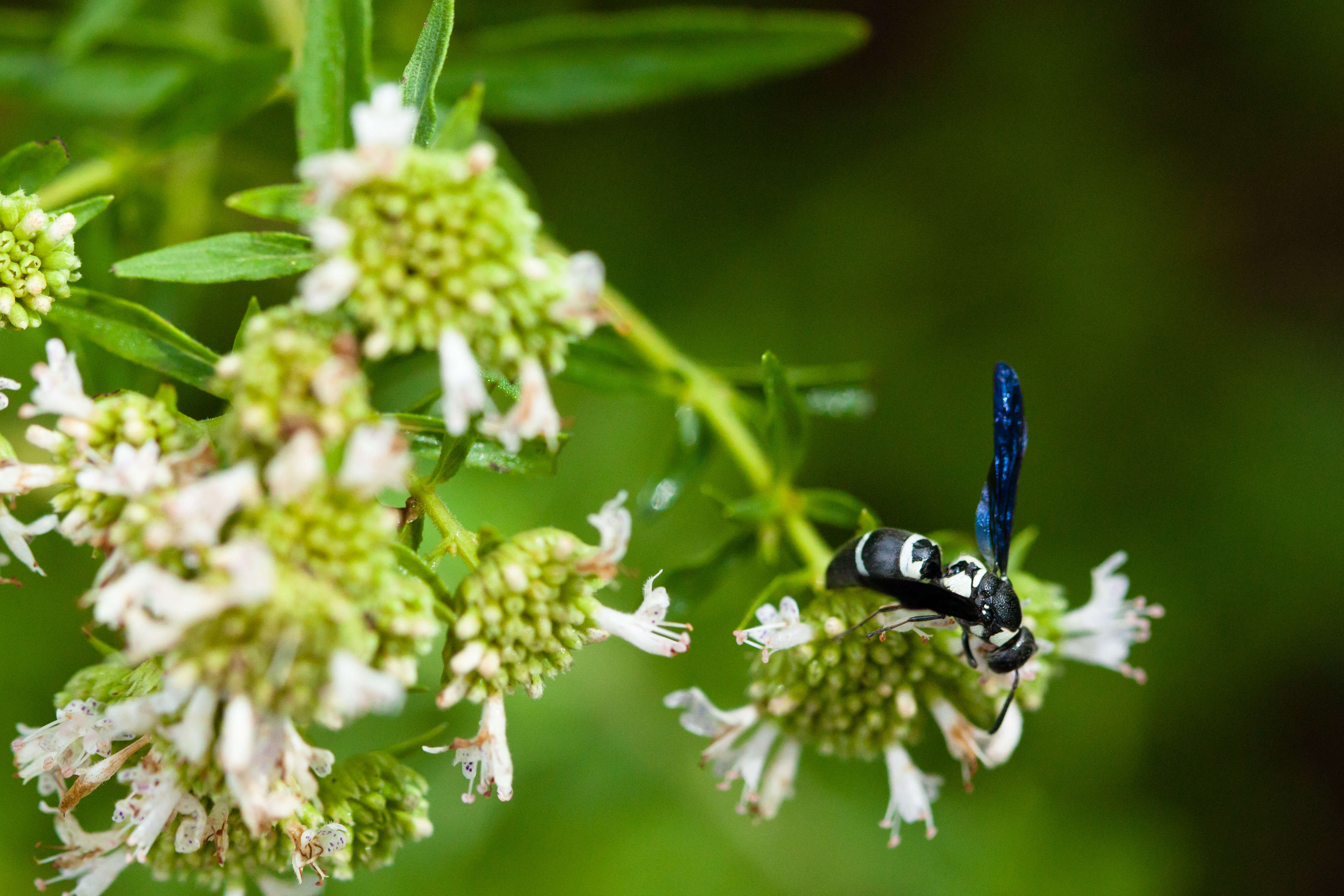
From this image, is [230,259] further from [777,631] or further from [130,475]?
[777,631]

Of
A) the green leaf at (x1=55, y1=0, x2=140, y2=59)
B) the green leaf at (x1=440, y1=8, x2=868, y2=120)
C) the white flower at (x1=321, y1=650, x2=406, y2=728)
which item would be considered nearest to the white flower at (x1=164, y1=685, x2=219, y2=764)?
the white flower at (x1=321, y1=650, x2=406, y2=728)

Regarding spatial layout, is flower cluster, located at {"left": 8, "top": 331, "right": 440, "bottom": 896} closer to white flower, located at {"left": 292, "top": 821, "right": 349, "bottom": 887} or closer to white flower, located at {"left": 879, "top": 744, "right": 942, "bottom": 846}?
white flower, located at {"left": 292, "top": 821, "right": 349, "bottom": 887}

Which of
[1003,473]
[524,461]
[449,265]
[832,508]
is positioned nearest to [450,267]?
[449,265]

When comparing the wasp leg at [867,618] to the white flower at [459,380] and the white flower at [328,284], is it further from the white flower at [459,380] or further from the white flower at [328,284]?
the white flower at [328,284]

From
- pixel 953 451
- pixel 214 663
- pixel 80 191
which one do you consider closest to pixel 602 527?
pixel 214 663

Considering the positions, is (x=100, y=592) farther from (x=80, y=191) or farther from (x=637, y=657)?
(x=637, y=657)
